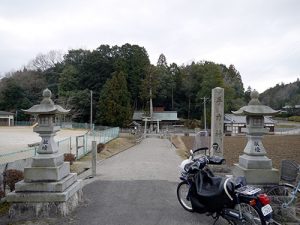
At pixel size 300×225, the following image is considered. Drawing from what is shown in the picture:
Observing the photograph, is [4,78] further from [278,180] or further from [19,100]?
[278,180]

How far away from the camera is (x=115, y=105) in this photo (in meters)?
55.7

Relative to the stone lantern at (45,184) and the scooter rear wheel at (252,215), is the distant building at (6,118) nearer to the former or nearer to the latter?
the stone lantern at (45,184)

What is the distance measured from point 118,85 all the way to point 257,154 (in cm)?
5192

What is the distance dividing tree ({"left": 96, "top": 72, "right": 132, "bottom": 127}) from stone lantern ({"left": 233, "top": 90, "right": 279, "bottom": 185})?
49.6m

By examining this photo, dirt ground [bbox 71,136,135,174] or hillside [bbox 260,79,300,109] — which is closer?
dirt ground [bbox 71,136,135,174]

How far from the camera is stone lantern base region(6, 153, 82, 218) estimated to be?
19.7ft

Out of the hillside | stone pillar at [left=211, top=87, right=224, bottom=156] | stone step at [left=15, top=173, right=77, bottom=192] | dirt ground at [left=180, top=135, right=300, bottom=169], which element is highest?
the hillside

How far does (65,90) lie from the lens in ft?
220

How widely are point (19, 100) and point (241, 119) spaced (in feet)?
154

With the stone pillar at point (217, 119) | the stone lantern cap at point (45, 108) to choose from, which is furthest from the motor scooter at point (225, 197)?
the stone pillar at point (217, 119)

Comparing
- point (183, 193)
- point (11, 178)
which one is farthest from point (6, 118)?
point (183, 193)

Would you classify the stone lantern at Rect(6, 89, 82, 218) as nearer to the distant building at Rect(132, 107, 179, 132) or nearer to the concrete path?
the concrete path

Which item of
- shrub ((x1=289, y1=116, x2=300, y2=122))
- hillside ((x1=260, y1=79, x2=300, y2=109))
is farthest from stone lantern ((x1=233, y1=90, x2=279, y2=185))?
hillside ((x1=260, y1=79, x2=300, y2=109))

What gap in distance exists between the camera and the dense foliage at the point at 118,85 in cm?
5781
